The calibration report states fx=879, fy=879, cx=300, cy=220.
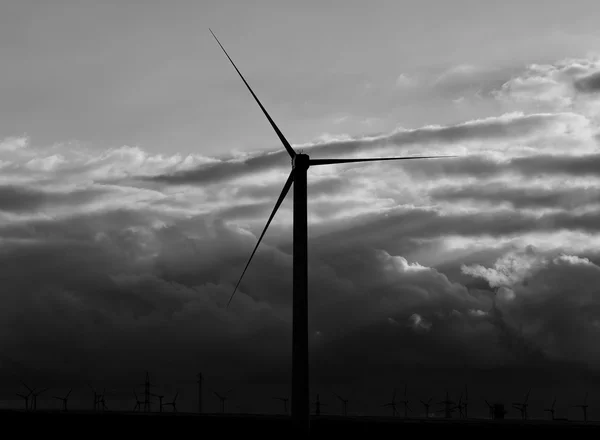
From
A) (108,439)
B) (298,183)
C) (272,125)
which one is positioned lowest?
(108,439)

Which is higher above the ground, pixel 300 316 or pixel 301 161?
pixel 301 161

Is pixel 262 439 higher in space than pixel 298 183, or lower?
lower

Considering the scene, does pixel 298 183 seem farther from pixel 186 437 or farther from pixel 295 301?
pixel 186 437

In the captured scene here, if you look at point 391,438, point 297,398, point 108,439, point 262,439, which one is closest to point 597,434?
point 391,438

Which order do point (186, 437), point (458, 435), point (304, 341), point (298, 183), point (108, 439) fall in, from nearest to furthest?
point (304, 341) → point (298, 183) → point (108, 439) → point (186, 437) → point (458, 435)

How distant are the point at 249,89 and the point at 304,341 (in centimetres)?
2855

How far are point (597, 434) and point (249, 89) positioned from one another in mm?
102595

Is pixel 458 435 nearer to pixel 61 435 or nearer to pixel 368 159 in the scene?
pixel 61 435

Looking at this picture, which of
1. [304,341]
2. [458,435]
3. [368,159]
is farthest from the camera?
[458,435]

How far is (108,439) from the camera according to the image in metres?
134

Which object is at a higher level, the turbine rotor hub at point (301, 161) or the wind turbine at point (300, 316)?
the turbine rotor hub at point (301, 161)

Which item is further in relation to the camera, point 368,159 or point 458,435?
point 458,435

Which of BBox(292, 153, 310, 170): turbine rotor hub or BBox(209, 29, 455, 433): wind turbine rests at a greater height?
BBox(292, 153, 310, 170): turbine rotor hub

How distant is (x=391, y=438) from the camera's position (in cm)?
14275
